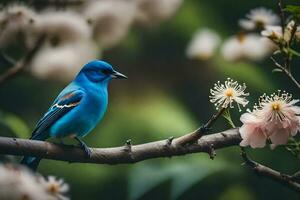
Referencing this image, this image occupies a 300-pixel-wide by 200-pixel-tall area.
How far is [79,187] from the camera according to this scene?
270cm

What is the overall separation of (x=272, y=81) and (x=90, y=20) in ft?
4.03

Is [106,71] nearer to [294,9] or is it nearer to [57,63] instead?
[57,63]

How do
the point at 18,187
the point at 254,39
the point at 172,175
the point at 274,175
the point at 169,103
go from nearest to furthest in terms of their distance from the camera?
the point at 18,187
the point at 274,175
the point at 254,39
the point at 172,175
the point at 169,103

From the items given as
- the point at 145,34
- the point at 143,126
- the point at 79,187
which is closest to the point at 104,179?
the point at 79,187

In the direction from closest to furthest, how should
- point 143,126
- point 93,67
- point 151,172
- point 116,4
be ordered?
1. point 93,67
2. point 116,4
3. point 151,172
4. point 143,126

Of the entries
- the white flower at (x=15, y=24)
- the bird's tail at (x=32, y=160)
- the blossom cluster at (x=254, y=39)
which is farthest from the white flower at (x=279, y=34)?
the white flower at (x=15, y=24)

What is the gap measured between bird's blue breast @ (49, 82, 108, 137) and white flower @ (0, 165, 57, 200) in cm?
31

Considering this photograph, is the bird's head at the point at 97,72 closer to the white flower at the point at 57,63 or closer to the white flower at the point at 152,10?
the white flower at the point at 57,63

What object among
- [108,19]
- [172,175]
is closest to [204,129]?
[108,19]

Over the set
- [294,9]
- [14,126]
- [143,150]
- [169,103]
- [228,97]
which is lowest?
[169,103]

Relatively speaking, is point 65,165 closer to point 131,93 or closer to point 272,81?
point 131,93

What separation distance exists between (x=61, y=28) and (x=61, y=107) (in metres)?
0.24

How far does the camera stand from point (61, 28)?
1.43 m

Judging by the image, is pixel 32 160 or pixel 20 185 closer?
pixel 20 185
